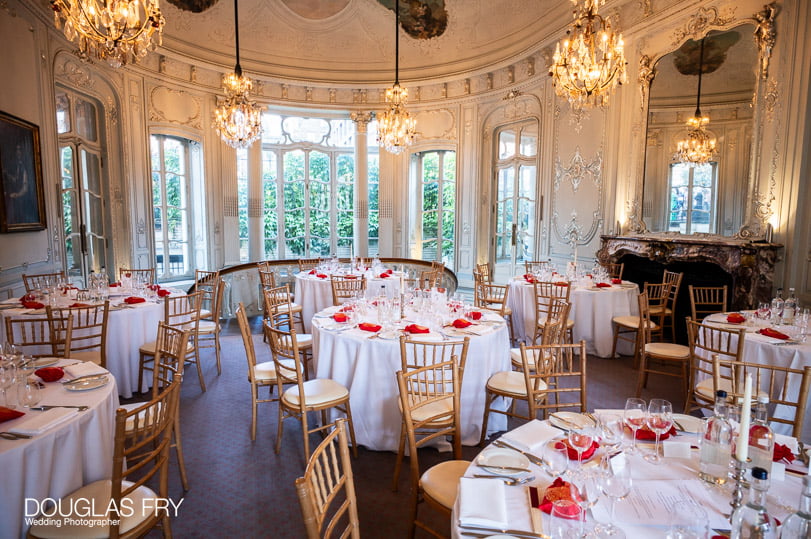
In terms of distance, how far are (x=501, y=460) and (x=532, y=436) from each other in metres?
0.29

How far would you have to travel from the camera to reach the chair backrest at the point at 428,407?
2576 mm

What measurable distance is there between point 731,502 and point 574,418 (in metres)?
0.77

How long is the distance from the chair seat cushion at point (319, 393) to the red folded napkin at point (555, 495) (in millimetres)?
2157

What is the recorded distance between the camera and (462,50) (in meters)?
10.8

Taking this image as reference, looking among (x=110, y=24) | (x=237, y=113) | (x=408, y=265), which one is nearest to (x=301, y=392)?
(x=110, y=24)

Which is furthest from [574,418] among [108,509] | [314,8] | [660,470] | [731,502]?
[314,8]

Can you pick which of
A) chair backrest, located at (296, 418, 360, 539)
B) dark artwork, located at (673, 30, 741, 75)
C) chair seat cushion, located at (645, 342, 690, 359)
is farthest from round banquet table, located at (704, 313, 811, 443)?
dark artwork, located at (673, 30, 741, 75)

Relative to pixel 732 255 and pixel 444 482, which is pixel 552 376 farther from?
pixel 732 255

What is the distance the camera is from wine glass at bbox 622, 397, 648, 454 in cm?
210

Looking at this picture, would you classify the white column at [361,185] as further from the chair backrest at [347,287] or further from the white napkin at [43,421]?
the white napkin at [43,421]

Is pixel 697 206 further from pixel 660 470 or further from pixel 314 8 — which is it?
pixel 314 8

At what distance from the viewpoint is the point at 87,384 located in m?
2.83

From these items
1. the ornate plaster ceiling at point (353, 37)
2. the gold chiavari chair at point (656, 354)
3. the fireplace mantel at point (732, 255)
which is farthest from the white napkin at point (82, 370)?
the ornate plaster ceiling at point (353, 37)

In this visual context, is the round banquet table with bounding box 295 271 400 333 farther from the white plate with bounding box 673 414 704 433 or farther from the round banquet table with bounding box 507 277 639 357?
the white plate with bounding box 673 414 704 433
